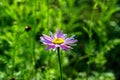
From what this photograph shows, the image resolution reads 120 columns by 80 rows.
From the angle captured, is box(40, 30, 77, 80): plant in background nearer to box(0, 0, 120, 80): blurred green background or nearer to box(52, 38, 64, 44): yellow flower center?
box(52, 38, 64, 44): yellow flower center

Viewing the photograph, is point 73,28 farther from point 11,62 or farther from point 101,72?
point 11,62

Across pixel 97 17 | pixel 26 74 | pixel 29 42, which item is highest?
pixel 97 17

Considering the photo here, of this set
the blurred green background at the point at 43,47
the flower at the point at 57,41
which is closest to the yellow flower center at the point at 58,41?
the flower at the point at 57,41

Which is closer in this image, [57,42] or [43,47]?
[57,42]

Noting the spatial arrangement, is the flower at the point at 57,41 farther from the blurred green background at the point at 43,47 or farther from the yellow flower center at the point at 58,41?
the blurred green background at the point at 43,47

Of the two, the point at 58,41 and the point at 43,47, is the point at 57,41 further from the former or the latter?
the point at 43,47

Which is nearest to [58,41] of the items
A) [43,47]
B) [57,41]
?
[57,41]

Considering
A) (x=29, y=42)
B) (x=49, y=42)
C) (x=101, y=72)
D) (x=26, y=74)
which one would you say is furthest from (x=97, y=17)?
(x=49, y=42)

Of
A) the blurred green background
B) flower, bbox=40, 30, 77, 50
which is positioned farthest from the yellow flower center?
the blurred green background
